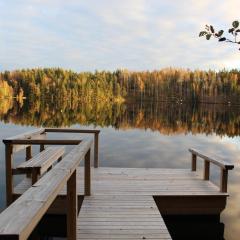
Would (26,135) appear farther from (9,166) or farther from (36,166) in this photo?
(36,166)

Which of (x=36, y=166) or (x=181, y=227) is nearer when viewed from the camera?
(x=36, y=166)

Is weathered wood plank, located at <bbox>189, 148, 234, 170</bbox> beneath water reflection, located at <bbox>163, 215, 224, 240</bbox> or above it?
above

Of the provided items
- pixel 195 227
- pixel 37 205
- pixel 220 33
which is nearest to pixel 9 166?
pixel 195 227

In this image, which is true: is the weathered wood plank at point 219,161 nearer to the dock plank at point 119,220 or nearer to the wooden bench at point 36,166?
the dock plank at point 119,220

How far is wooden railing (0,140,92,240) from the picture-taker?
1.81m

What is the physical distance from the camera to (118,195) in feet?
22.9

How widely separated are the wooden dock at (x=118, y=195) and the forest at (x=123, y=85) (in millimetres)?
105334

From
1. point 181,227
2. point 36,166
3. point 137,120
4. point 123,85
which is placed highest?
point 123,85

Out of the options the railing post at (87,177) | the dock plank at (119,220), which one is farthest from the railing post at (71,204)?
the railing post at (87,177)

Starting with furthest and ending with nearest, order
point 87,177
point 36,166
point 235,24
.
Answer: point 87,177 < point 36,166 < point 235,24

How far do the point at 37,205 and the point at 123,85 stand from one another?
440ft

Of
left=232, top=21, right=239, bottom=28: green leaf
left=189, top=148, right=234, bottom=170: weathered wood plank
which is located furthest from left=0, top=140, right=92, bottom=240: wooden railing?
left=189, top=148, right=234, bottom=170: weathered wood plank

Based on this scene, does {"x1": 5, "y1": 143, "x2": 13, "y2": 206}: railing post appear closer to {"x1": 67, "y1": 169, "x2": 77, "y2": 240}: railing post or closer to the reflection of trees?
{"x1": 67, "y1": 169, "x2": 77, "y2": 240}: railing post

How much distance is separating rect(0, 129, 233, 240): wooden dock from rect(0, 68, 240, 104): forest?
10533 centimetres
